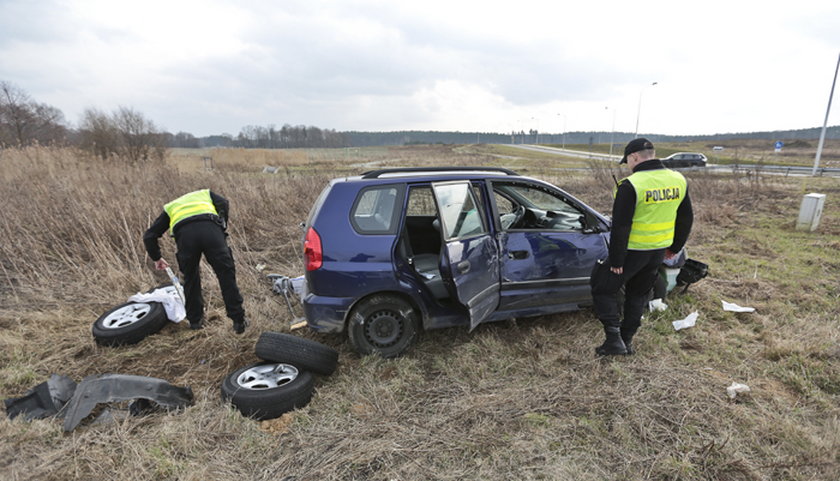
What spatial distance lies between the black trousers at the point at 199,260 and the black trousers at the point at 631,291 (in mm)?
3440

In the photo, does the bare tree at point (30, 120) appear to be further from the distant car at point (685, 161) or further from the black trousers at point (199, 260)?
the distant car at point (685, 161)

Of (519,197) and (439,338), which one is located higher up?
(519,197)

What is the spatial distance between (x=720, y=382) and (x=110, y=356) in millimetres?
5168

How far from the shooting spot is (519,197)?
14.6 ft

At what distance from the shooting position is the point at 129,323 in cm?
361

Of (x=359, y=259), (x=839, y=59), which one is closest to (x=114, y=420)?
(x=359, y=259)

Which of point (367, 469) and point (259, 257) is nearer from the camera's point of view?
point (367, 469)

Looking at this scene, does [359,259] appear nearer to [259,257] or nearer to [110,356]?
[110,356]

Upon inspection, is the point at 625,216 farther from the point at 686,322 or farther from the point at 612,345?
the point at 686,322

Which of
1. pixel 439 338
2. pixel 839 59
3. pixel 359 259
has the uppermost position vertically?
pixel 839 59

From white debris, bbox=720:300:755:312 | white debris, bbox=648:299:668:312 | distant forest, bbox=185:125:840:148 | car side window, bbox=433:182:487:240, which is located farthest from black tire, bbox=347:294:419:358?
distant forest, bbox=185:125:840:148

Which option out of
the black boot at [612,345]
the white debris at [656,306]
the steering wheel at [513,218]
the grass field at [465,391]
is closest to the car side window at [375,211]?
the grass field at [465,391]

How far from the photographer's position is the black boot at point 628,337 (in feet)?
10.9

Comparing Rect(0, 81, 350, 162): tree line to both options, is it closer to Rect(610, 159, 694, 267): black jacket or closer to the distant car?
Rect(610, 159, 694, 267): black jacket
